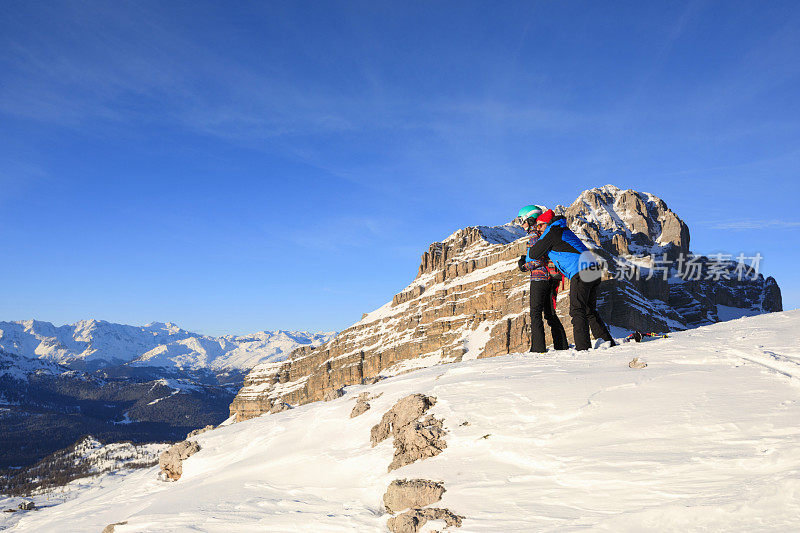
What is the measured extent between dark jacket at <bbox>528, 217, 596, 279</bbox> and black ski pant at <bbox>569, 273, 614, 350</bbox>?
12.3 inches

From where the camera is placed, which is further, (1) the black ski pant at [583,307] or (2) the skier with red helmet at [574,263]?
(1) the black ski pant at [583,307]

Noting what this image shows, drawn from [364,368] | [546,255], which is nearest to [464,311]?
[364,368]

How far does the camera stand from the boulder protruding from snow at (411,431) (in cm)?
731

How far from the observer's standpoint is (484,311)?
5276 inches

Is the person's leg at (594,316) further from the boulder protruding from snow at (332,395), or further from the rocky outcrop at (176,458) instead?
the rocky outcrop at (176,458)

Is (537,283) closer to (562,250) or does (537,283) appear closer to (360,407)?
(562,250)

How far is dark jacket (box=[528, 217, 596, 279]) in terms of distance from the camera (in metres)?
11.5

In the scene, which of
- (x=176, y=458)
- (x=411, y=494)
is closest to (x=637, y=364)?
(x=411, y=494)

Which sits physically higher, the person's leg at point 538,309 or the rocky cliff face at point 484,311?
the rocky cliff face at point 484,311

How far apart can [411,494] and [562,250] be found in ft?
26.0

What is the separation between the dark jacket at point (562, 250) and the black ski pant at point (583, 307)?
1.03 ft

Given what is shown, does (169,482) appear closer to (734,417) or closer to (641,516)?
(641,516)

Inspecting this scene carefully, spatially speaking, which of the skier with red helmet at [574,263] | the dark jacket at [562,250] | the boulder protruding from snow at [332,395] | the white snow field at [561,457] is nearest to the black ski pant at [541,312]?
the skier with red helmet at [574,263]

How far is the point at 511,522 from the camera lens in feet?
15.9
